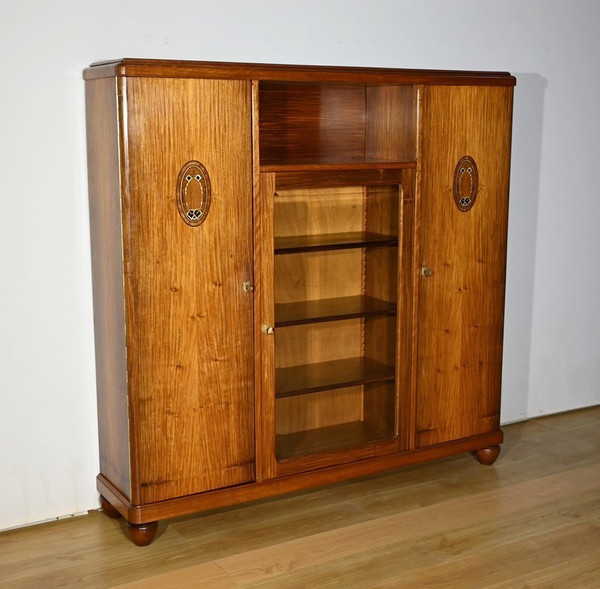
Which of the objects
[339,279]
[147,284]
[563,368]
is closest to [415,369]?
[339,279]

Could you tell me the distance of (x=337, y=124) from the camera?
2906 millimetres

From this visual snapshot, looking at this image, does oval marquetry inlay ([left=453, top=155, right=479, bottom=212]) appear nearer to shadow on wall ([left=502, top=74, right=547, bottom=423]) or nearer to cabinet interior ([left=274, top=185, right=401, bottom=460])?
cabinet interior ([left=274, top=185, right=401, bottom=460])

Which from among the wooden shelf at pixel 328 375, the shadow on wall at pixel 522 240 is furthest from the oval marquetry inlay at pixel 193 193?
the shadow on wall at pixel 522 240

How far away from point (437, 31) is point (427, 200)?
762mm

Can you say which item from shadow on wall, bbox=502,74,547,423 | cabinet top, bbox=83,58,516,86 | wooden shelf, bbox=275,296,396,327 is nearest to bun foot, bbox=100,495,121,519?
wooden shelf, bbox=275,296,396,327

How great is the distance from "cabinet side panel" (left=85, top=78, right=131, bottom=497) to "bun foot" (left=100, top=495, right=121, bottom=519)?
86mm

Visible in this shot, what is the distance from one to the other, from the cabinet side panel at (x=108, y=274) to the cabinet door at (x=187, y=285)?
0.05m

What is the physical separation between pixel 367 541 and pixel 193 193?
109cm

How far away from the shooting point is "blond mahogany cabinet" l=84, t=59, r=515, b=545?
2369 millimetres

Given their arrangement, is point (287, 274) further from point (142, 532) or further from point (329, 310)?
point (142, 532)

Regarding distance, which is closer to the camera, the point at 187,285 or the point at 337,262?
the point at 187,285

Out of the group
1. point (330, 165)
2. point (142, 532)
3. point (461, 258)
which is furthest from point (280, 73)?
point (142, 532)

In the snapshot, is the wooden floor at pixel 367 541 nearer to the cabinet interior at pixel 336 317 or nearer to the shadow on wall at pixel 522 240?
the cabinet interior at pixel 336 317

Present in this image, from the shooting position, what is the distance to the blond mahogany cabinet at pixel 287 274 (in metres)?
2.37
